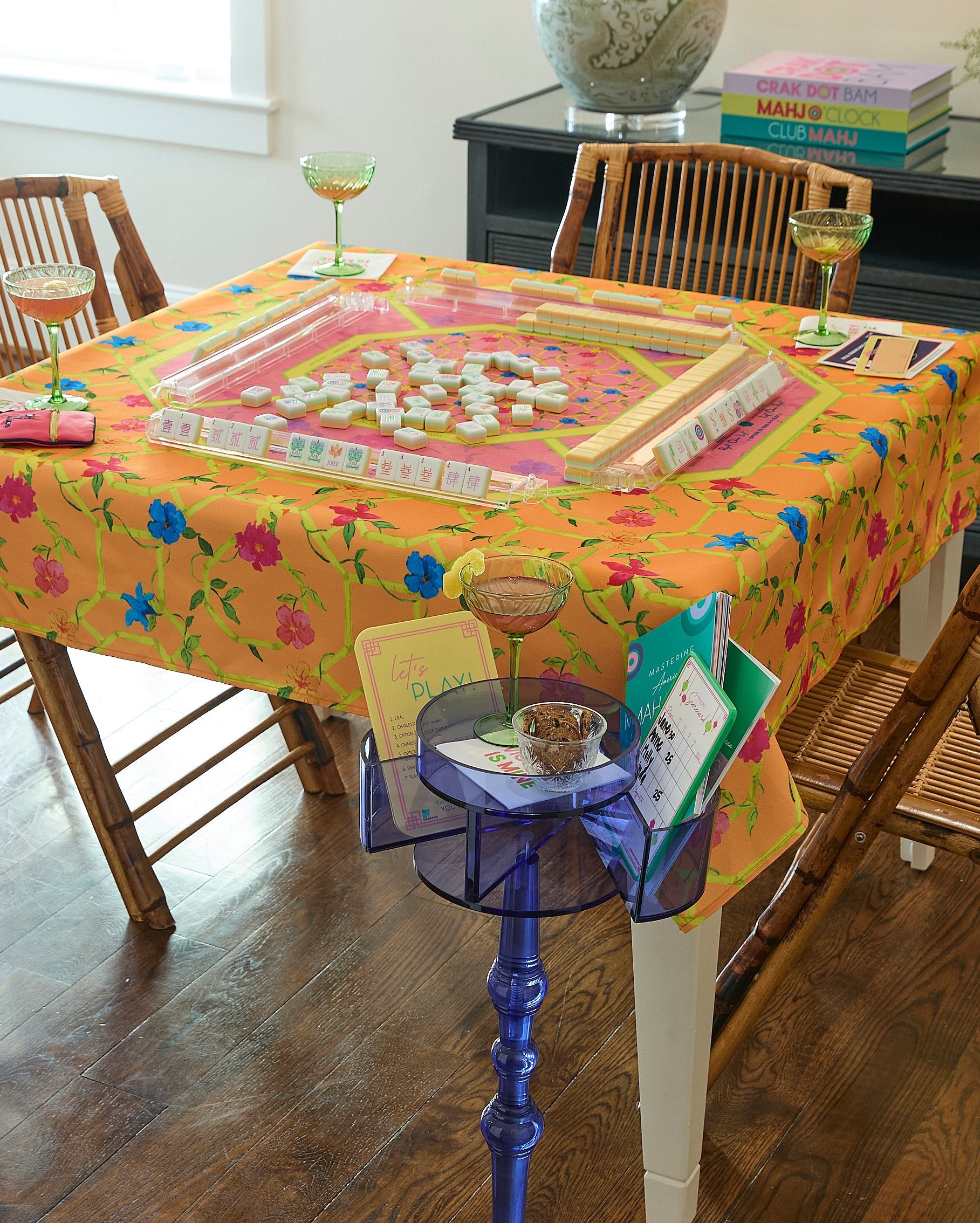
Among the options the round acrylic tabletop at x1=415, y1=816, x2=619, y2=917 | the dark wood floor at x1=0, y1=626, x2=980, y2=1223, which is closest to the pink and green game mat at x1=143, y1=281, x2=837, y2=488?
the round acrylic tabletop at x1=415, y1=816, x2=619, y2=917

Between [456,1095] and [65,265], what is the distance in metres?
1.13

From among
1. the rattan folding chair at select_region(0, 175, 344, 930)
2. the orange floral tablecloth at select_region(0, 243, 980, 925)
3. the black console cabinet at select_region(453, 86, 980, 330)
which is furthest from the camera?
the black console cabinet at select_region(453, 86, 980, 330)

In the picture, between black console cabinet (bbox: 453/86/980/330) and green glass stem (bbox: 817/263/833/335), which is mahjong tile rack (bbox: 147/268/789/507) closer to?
green glass stem (bbox: 817/263/833/335)

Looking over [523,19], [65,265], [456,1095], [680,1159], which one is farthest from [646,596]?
[523,19]

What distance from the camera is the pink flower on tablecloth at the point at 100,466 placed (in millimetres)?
1471

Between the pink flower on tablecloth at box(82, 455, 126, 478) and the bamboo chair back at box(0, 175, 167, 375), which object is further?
the bamboo chair back at box(0, 175, 167, 375)

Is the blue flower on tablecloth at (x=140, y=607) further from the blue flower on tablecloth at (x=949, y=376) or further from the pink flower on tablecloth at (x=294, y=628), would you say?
the blue flower on tablecloth at (x=949, y=376)

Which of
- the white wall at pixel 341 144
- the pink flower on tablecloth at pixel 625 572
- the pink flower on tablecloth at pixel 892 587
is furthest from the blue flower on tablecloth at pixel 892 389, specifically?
the white wall at pixel 341 144

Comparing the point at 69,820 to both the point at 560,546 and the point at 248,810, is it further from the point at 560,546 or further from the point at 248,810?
the point at 560,546

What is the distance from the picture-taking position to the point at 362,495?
4.70ft

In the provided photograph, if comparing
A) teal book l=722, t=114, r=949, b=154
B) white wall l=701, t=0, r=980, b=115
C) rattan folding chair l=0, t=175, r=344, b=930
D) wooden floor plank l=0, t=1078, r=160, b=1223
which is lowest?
wooden floor plank l=0, t=1078, r=160, b=1223

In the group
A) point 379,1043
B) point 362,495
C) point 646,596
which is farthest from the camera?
point 379,1043

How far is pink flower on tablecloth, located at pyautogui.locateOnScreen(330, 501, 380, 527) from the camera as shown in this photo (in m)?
1.37

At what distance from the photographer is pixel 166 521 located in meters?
1.43
